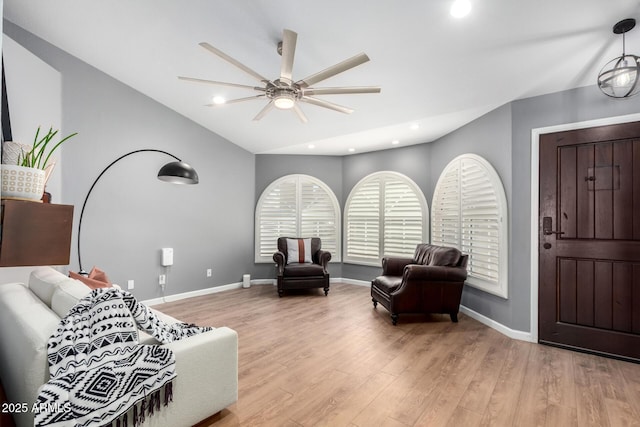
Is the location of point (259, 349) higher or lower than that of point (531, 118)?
lower

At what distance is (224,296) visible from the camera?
4.80 meters

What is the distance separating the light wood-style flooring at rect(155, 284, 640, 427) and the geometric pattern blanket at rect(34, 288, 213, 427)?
0.65 metres

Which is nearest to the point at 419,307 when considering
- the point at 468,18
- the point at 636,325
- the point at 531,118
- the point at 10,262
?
the point at 636,325

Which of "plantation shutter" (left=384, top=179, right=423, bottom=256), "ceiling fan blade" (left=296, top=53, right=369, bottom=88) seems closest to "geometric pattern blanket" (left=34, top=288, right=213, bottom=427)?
"ceiling fan blade" (left=296, top=53, right=369, bottom=88)

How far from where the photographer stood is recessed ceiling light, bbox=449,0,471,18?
205 centimetres

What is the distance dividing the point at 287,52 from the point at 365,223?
4.00 m

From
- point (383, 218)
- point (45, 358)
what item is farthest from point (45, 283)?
point (383, 218)

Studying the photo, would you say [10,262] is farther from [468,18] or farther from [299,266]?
[299,266]

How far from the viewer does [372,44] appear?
2588 millimetres

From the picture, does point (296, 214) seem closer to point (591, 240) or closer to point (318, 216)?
point (318, 216)

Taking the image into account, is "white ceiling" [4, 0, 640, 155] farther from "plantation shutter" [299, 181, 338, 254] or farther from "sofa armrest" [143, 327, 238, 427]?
"sofa armrest" [143, 327, 238, 427]

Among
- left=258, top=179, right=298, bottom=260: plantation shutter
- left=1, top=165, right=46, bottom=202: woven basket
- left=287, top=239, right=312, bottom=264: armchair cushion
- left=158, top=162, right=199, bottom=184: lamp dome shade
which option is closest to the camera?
left=1, top=165, right=46, bottom=202: woven basket

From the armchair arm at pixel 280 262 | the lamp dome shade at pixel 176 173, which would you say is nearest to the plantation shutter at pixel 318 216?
the armchair arm at pixel 280 262

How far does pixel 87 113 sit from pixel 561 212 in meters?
5.37
